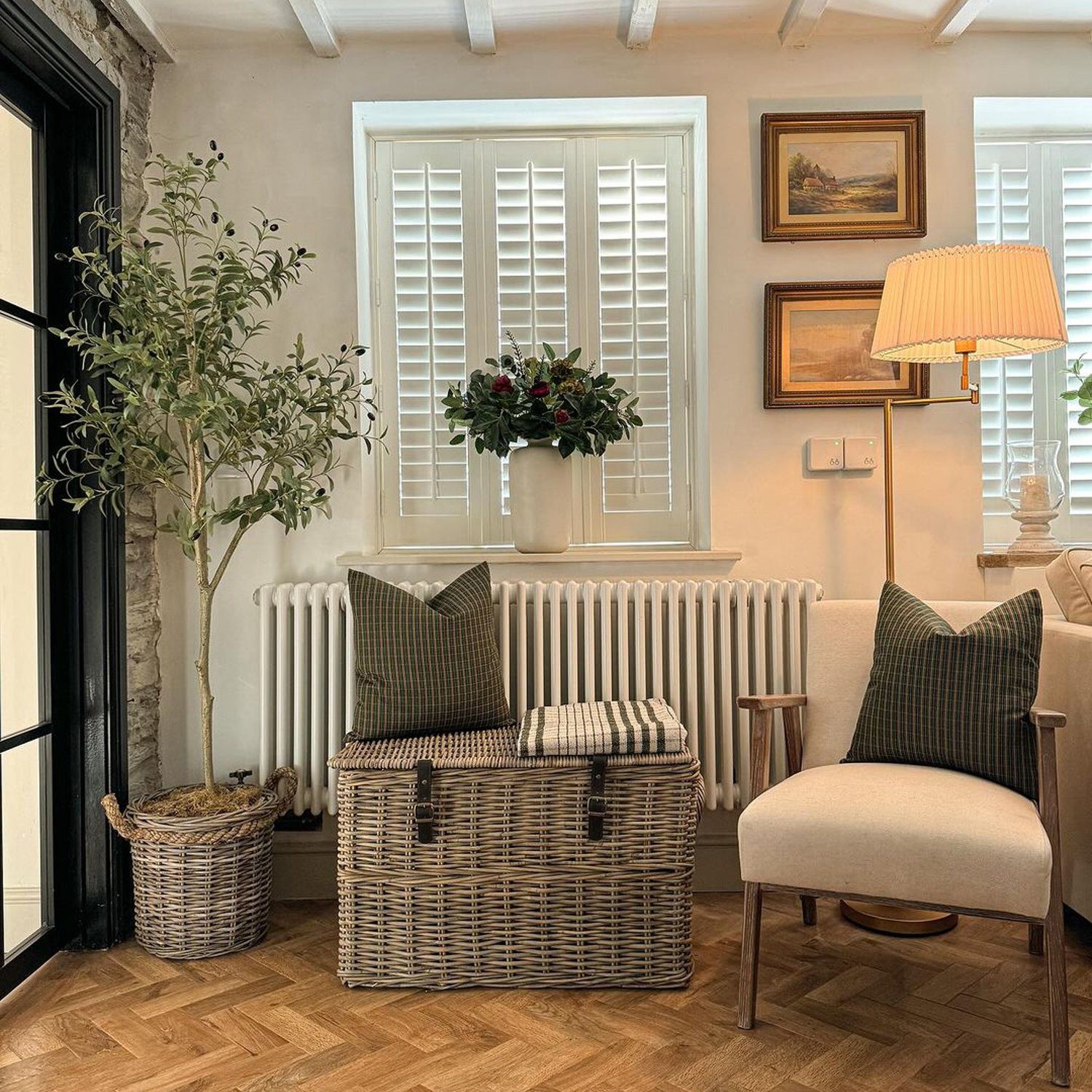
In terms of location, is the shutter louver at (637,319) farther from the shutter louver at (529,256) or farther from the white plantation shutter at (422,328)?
the white plantation shutter at (422,328)

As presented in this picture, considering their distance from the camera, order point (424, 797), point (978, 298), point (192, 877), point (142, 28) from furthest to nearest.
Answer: point (142, 28) → point (192, 877) → point (978, 298) → point (424, 797)

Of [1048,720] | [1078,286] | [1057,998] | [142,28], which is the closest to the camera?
[1057,998]

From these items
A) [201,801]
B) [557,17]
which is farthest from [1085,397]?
[201,801]

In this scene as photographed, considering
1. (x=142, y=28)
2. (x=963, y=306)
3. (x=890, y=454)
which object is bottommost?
(x=890, y=454)

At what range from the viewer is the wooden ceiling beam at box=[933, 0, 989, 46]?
8.60ft

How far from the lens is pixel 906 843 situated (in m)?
1.83

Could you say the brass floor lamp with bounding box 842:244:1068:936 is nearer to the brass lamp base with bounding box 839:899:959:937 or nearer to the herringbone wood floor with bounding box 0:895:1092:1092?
the brass lamp base with bounding box 839:899:959:937

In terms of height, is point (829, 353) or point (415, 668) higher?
point (829, 353)

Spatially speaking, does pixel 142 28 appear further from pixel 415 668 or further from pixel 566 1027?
pixel 566 1027

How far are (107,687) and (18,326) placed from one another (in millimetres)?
931

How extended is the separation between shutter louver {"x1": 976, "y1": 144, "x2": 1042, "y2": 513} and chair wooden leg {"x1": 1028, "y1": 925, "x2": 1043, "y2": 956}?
1.39 metres

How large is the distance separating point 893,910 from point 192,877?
1808 mm

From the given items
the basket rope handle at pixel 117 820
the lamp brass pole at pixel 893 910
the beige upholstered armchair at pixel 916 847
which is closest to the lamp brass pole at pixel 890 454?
the lamp brass pole at pixel 893 910

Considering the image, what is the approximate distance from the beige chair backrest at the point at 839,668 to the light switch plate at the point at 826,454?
565 millimetres
